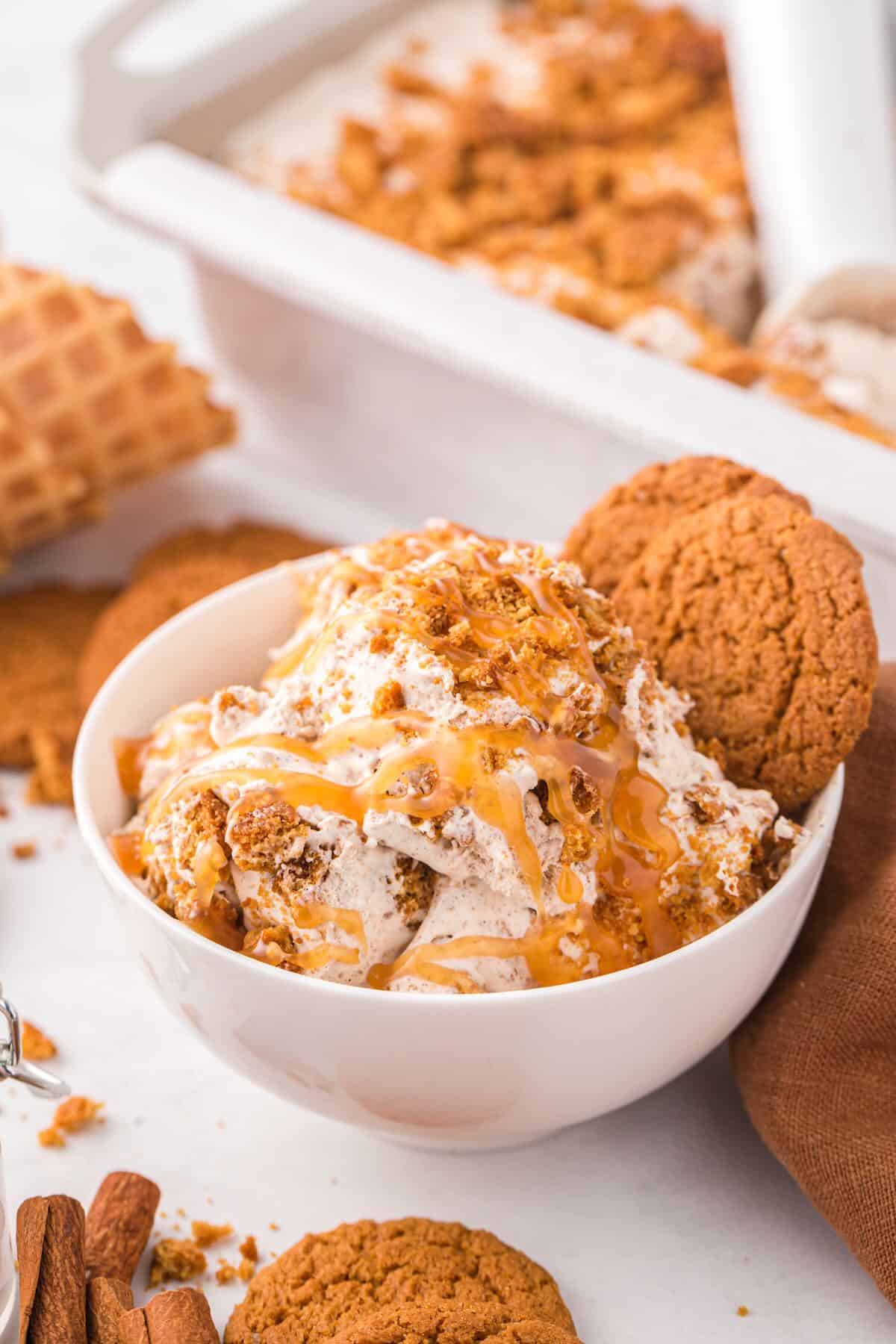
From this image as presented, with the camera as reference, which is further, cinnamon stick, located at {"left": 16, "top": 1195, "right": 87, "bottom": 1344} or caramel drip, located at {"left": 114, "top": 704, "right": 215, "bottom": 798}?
caramel drip, located at {"left": 114, "top": 704, "right": 215, "bottom": 798}

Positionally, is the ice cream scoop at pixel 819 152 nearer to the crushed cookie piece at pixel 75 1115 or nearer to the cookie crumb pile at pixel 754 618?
the cookie crumb pile at pixel 754 618

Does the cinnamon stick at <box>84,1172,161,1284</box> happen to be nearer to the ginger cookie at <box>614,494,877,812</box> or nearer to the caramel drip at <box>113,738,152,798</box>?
the caramel drip at <box>113,738,152,798</box>

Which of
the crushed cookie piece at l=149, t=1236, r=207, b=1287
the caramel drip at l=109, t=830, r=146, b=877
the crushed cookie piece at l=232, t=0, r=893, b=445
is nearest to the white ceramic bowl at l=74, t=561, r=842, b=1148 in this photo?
the caramel drip at l=109, t=830, r=146, b=877

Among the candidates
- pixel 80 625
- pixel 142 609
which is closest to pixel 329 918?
pixel 142 609

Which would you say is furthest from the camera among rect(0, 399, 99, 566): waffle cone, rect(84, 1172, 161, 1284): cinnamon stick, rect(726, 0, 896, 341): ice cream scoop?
rect(726, 0, 896, 341): ice cream scoop

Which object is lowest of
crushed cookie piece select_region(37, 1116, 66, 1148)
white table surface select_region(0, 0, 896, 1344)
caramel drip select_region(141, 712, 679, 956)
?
white table surface select_region(0, 0, 896, 1344)

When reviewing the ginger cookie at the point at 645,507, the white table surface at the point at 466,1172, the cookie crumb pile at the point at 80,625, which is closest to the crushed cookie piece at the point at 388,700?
the ginger cookie at the point at 645,507

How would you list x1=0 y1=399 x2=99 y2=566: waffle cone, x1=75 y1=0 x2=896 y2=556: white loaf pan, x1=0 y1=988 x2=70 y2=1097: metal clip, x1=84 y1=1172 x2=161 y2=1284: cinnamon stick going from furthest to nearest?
1. x1=0 y1=399 x2=99 y2=566: waffle cone
2. x1=75 y1=0 x2=896 y2=556: white loaf pan
3. x1=84 y1=1172 x2=161 y2=1284: cinnamon stick
4. x1=0 y1=988 x2=70 y2=1097: metal clip
